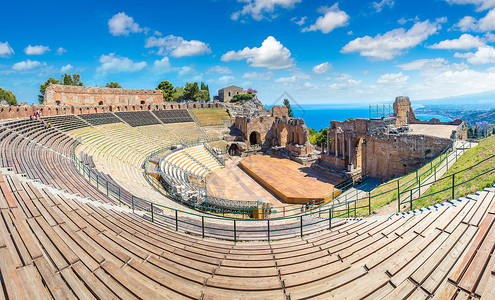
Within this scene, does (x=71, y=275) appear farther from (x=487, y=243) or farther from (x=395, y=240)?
(x=487, y=243)

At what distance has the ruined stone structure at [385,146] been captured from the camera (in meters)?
16.7

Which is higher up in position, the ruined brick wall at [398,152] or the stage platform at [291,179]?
the ruined brick wall at [398,152]

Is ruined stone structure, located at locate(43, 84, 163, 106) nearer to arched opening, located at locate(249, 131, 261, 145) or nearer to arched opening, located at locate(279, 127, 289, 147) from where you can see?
arched opening, located at locate(249, 131, 261, 145)

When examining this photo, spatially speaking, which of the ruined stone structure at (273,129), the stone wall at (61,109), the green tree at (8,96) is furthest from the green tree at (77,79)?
the ruined stone structure at (273,129)

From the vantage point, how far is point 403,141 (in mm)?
17422

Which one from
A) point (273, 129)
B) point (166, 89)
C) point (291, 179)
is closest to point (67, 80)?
point (166, 89)

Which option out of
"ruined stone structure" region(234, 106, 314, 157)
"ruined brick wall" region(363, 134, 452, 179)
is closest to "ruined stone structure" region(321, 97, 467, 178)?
"ruined brick wall" region(363, 134, 452, 179)

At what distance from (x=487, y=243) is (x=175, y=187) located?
15.4 meters

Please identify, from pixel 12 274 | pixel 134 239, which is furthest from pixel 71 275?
pixel 134 239

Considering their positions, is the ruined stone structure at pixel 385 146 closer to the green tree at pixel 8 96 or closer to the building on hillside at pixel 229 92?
the green tree at pixel 8 96

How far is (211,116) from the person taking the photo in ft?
153

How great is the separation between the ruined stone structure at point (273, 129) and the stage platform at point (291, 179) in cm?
419

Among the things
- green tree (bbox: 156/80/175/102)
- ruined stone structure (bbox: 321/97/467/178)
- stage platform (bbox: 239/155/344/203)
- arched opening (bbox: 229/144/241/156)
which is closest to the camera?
ruined stone structure (bbox: 321/97/467/178)

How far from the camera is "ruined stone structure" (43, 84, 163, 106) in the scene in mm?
39281
